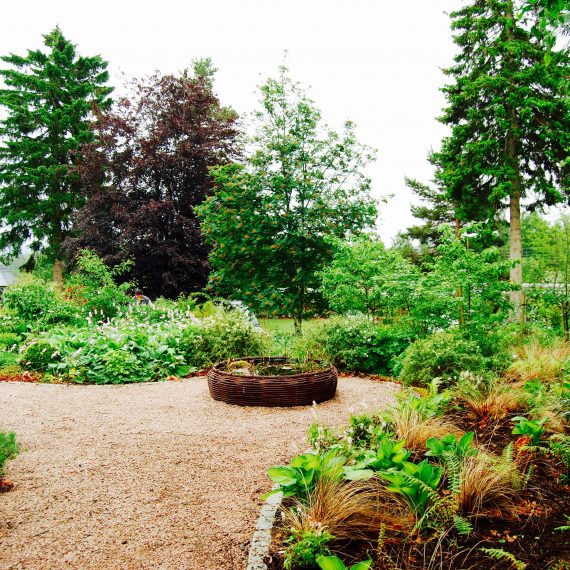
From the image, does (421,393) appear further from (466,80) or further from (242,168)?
(466,80)

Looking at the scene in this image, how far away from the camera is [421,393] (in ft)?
15.0

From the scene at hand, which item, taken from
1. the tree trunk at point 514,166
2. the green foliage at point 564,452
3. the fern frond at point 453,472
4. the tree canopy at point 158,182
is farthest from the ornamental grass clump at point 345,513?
the tree trunk at point 514,166

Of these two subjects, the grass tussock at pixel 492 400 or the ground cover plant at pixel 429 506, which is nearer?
the ground cover plant at pixel 429 506

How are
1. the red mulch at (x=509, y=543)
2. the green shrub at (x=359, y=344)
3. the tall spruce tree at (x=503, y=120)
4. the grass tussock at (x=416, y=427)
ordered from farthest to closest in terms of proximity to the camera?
1. the tall spruce tree at (x=503, y=120)
2. the green shrub at (x=359, y=344)
3. the grass tussock at (x=416, y=427)
4. the red mulch at (x=509, y=543)

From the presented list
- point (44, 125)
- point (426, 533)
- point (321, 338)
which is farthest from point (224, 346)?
point (44, 125)

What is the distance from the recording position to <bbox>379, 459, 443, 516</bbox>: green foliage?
2.17 m

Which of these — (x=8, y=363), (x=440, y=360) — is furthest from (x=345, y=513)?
(x=8, y=363)

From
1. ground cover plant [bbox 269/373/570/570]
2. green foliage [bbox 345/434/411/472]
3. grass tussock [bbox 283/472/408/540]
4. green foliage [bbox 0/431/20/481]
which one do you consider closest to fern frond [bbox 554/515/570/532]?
ground cover plant [bbox 269/373/570/570]

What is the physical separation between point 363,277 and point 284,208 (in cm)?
262

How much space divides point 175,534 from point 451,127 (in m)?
15.3

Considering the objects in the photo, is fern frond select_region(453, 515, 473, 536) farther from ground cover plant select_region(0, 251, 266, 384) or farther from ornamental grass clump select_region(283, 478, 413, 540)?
ground cover plant select_region(0, 251, 266, 384)

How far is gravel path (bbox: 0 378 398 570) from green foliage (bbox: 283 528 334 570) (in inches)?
12.9

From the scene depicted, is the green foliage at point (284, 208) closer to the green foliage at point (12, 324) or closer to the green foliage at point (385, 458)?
the green foliage at point (12, 324)

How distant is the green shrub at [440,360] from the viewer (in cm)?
498
